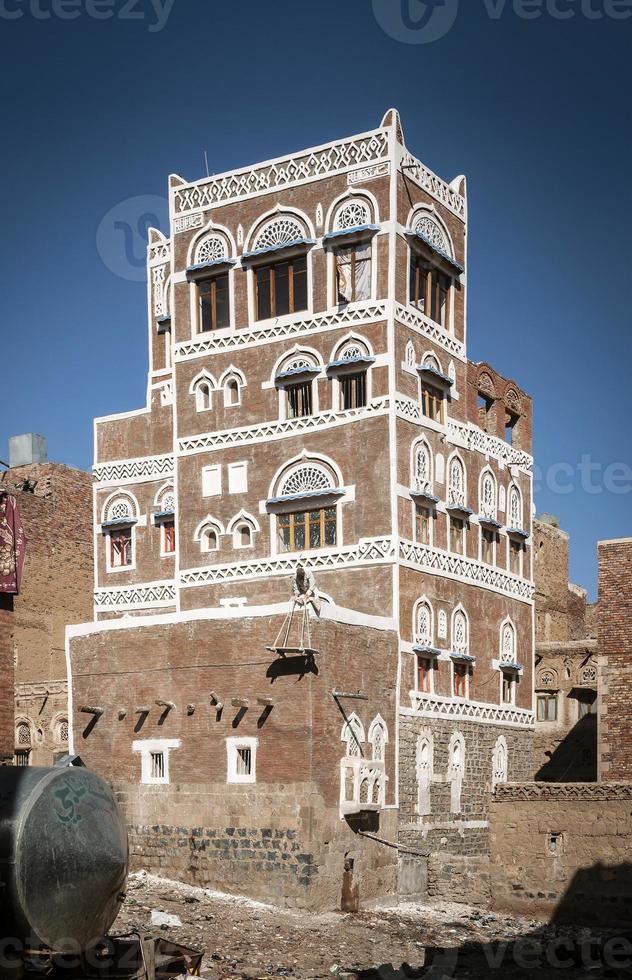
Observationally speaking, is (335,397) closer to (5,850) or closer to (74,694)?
(74,694)

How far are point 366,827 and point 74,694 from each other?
803cm

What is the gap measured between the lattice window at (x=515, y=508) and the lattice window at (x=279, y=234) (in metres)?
10.5

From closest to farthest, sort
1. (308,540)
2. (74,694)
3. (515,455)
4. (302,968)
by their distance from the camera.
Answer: (302,968) → (74,694) → (308,540) → (515,455)

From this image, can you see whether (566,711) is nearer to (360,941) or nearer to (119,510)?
(119,510)

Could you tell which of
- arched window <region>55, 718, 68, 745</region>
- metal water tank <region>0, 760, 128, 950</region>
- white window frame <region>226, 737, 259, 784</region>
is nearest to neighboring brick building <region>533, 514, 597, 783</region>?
arched window <region>55, 718, 68, 745</region>

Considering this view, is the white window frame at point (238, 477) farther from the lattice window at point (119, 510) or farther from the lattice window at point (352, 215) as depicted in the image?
the lattice window at point (352, 215)

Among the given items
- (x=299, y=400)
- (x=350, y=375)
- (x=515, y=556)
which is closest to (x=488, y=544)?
(x=515, y=556)

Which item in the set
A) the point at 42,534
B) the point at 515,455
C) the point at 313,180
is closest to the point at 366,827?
the point at 515,455

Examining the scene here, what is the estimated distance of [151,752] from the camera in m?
31.1

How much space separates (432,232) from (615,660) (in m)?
12.7

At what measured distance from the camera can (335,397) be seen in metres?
34.9

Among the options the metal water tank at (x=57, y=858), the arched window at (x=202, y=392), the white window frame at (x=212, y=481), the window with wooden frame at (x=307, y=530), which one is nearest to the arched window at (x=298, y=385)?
the arched window at (x=202, y=392)

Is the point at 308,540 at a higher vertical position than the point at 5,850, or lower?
higher

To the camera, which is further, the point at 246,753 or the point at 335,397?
the point at 335,397
